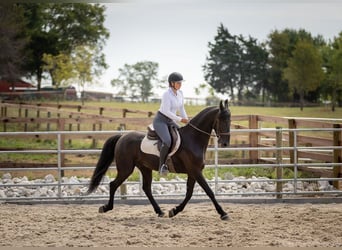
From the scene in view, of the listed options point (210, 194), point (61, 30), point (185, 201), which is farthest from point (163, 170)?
point (61, 30)

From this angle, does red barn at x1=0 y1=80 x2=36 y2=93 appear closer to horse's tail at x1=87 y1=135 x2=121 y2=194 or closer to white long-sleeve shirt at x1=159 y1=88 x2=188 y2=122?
horse's tail at x1=87 y1=135 x2=121 y2=194

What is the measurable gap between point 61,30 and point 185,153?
5.03 meters

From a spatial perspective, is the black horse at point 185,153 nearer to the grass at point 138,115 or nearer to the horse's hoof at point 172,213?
the horse's hoof at point 172,213

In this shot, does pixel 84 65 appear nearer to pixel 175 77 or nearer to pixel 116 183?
pixel 116 183

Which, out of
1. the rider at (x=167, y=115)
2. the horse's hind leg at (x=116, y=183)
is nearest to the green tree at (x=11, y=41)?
the horse's hind leg at (x=116, y=183)

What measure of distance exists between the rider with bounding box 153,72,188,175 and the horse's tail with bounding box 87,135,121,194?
0.66m

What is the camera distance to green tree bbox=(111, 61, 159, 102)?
8.64 metres

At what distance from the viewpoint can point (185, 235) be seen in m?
4.37

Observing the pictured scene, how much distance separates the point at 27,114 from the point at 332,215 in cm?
583

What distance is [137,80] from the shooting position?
9.18 metres

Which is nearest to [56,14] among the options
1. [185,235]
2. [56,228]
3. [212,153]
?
[212,153]

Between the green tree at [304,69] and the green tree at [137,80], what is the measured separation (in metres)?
2.43

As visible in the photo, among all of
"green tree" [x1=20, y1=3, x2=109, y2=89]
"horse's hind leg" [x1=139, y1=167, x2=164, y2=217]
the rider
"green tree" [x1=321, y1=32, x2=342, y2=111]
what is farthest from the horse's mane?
"green tree" [x1=20, y1=3, x2=109, y2=89]

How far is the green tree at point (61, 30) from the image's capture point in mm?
8820
